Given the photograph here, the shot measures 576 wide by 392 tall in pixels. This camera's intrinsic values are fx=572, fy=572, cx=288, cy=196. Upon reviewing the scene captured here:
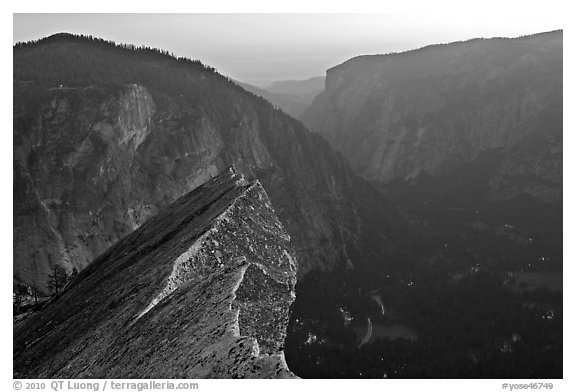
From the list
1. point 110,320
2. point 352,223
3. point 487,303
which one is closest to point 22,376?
point 110,320

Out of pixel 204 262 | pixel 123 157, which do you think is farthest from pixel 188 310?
pixel 123 157

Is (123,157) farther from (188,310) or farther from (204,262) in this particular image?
(188,310)

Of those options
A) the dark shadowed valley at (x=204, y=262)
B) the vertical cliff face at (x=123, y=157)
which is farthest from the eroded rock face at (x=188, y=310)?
the vertical cliff face at (x=123, y=157)

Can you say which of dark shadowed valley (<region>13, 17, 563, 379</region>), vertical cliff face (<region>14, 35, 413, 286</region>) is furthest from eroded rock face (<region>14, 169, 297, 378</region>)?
vertical cliff face (<region>14, 35, 413, 286</region>)

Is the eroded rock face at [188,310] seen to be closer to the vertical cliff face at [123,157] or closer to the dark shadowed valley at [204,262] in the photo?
the dark shadowed valley at [204,262]

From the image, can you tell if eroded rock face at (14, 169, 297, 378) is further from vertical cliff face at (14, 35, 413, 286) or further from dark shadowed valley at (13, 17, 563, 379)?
vertical cliff face at (14, 35, 413, 286)

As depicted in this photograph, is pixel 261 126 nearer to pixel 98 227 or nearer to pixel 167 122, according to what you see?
pixel 167 122

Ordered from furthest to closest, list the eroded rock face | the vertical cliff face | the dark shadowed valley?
the vertical cliff face < the dark shadowed valley < the eroded rock face
